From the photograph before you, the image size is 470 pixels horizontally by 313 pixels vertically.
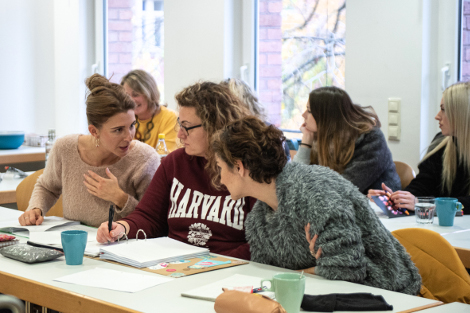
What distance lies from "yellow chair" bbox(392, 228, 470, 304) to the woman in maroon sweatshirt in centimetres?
55

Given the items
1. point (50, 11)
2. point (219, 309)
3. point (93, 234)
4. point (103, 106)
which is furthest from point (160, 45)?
point (219, 309)

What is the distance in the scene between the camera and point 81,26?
5535mm

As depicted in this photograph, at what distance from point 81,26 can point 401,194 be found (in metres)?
3.96

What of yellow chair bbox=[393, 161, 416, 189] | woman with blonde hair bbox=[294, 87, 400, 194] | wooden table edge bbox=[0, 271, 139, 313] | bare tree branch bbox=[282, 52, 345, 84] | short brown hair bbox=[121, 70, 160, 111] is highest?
bare tree branch bbox=[282, 52, 345, 84]

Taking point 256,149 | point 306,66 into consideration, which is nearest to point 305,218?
point 256,149

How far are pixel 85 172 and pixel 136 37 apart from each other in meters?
3.23

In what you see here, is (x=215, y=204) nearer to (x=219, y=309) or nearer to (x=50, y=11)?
(x=219, y=309)

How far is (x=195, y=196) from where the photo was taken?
6.89 feet

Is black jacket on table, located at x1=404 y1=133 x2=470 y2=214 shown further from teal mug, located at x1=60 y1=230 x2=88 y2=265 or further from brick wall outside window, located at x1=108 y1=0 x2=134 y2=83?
brick wall outside window, located at x1=108 y1=0 x2=134 y2=83

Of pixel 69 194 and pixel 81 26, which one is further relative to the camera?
pixel 81 26

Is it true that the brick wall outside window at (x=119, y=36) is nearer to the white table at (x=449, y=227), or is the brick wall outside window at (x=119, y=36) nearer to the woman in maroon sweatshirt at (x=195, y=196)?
the woman in maroon sweatshirt at (x=195, y=196)

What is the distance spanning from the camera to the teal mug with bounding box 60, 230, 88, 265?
1709 mm

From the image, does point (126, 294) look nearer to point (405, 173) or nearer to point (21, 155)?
point (405, 173)

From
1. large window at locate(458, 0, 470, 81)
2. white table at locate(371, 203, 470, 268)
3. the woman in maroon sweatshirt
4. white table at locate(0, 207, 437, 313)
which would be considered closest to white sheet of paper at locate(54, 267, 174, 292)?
white table at locate(0, 207, 437, 313)
